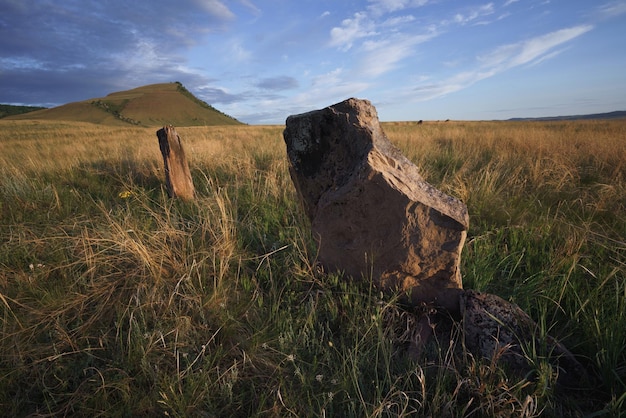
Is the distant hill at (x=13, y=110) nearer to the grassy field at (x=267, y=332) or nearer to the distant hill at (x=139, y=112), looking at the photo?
the distant hill at (x=139, y=112)

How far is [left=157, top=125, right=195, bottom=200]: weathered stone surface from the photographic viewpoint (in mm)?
4215

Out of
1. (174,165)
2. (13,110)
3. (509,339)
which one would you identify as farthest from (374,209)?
(13,110)

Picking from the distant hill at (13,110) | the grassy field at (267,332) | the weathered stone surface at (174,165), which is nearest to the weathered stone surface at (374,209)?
the grassy field at (267,332)

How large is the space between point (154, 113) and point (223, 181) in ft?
198

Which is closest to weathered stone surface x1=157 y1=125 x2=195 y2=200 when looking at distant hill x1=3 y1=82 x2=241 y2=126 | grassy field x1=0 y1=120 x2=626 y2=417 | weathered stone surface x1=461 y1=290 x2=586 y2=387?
grassy field x1=0 y1=120 x2=626 y2=417

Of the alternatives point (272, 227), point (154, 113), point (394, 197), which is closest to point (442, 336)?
point (394, 197)

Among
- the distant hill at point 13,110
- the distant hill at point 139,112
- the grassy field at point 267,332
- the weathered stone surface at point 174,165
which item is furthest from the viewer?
the distant hill at point 13,110

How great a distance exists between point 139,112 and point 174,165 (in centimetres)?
6136

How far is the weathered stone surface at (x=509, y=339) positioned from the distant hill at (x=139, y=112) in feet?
173

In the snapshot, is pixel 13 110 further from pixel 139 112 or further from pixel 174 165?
pixel 174 165

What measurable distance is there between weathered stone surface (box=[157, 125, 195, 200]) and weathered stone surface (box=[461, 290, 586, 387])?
3691 mm

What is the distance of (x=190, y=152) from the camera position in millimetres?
6738

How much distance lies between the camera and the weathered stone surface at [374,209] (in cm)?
190

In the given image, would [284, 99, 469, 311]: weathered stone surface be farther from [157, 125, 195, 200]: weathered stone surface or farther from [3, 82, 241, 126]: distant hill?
[3, 82, 241, 126]: distant hill
